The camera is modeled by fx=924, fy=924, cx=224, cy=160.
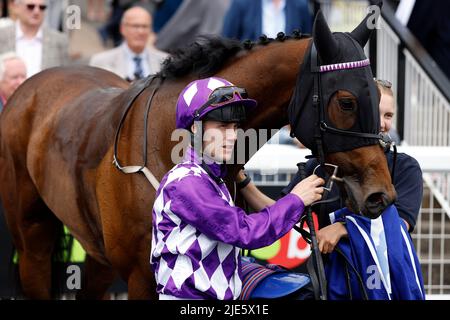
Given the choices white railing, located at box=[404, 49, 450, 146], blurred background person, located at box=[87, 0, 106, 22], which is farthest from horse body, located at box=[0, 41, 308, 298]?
blurred background person, located at box=[87, 0, 106, 22]

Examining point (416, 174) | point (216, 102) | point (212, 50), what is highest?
point (212, 50)

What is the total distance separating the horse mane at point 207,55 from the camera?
4094mm

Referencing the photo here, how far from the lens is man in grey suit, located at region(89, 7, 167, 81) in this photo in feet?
25.0

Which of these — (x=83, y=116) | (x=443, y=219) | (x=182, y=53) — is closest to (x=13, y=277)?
(x=83, y=116)

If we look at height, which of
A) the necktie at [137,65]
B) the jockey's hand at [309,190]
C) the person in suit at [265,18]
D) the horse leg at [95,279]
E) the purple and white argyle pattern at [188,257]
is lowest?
the horse leg at [95,279]

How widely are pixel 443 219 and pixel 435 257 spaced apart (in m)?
0.24

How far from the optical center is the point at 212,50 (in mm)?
4117

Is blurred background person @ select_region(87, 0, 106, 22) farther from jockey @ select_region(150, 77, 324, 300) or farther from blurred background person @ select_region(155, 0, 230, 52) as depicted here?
jockey @ select_region(150, 77, 324, 300)

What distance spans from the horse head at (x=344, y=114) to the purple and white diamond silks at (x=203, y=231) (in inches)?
14.5

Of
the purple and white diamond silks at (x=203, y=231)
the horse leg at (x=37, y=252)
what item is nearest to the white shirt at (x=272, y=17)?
the horse leg at (x=37, y=252)

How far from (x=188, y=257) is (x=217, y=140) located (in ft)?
1.44

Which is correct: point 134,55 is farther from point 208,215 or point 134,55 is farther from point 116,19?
point 208,215

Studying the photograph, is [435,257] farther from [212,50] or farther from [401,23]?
[401,23]

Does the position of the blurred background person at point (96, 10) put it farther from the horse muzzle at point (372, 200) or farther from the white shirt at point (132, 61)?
the horse muzzle at point (372, 200)
